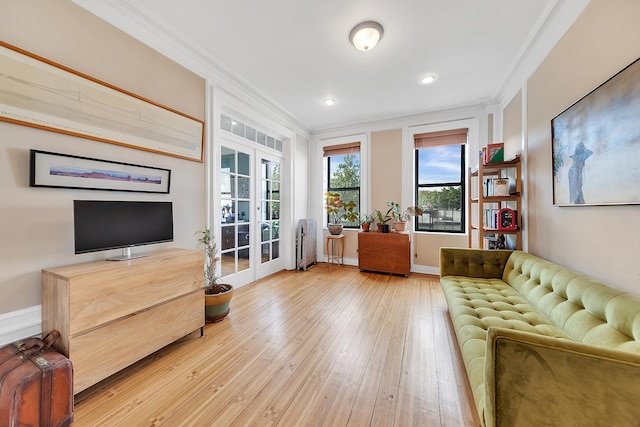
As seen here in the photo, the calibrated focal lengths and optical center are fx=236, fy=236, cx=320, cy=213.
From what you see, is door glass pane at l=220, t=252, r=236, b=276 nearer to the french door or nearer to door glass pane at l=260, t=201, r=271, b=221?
the french door

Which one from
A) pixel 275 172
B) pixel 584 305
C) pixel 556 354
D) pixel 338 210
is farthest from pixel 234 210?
pixel 584 305

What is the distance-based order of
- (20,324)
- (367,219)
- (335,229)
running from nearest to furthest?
1. (20,324)
2. (367,219)
3. (335,229)

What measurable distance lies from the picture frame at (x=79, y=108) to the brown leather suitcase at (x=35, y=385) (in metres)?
1.34

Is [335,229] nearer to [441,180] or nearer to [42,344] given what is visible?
[441,180]

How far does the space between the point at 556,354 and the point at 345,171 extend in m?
4.31

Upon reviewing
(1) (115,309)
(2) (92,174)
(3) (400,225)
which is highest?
(2) (92,174)

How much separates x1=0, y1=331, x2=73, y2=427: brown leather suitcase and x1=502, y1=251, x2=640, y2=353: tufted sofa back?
267cm

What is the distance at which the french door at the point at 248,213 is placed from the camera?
3.23 meters

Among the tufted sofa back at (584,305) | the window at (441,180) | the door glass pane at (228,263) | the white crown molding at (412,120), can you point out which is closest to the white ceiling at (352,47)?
the white crown molding at (412,120)

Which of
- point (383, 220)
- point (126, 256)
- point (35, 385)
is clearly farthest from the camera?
point (383, 220)

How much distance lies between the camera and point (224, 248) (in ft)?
10.3

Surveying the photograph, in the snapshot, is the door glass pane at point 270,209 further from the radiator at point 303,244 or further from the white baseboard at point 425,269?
the white baseboard at point 425,269

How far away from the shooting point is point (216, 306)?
2.38 m

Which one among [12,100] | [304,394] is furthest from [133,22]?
[304,394]
